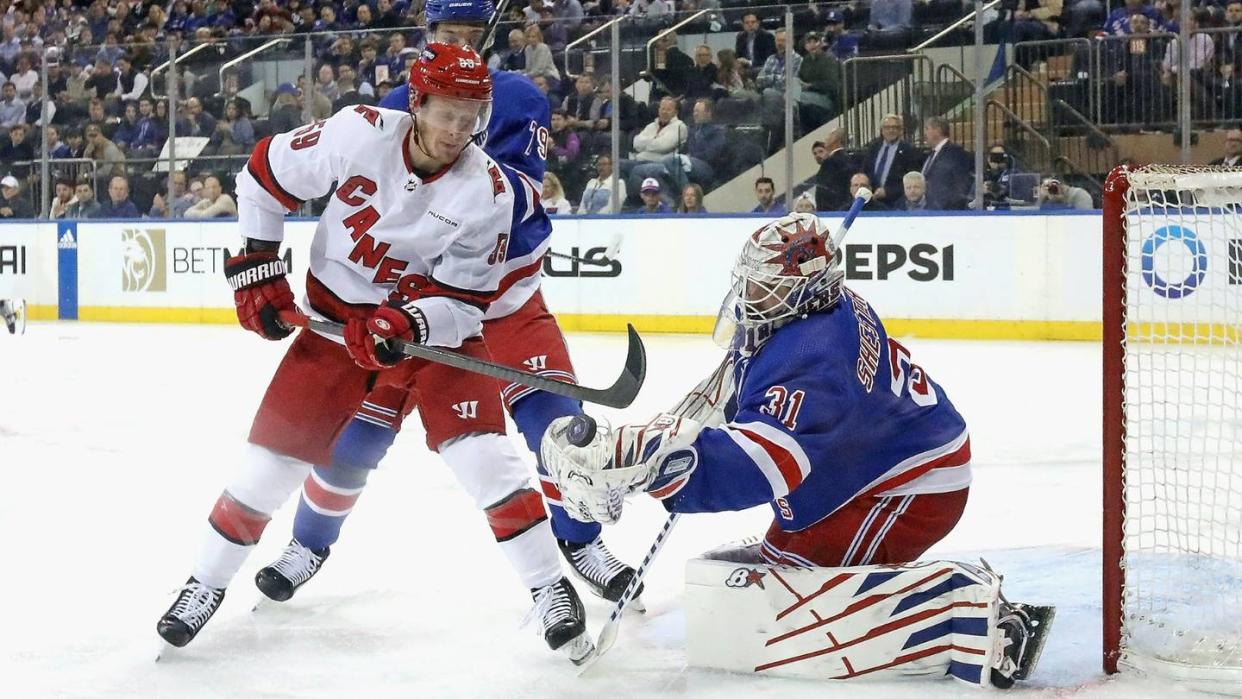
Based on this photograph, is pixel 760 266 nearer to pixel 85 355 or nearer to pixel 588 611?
pixel 588 611

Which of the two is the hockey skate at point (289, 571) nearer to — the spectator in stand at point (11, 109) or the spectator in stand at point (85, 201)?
the spectator in stand at point (85, 201)

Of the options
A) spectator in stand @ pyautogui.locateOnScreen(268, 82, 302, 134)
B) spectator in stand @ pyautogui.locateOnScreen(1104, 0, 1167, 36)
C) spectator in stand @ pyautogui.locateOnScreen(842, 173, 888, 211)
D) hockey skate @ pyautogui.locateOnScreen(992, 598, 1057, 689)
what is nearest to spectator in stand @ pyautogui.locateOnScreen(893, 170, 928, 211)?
spectator in stand @ pyautogui.locateOnScreen(842, 173, 888, 211)

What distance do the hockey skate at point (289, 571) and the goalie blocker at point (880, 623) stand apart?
0.95 meters

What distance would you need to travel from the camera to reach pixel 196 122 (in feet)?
32.6

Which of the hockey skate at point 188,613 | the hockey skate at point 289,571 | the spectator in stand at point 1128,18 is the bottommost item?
the hockey skate at point 289,571

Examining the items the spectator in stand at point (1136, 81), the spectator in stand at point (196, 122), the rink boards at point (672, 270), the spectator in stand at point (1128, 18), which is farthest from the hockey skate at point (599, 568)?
the spectator in stand at point (196, 122)

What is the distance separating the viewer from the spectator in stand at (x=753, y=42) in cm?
872

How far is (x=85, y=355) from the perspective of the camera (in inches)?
308

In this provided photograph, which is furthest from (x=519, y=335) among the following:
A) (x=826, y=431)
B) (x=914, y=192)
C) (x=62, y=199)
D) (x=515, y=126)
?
(x=62, y=199)

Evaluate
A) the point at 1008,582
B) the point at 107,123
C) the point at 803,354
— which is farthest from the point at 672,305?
the point at 803,354

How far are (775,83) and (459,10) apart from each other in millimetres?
5762

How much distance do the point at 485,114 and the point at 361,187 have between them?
258 mm

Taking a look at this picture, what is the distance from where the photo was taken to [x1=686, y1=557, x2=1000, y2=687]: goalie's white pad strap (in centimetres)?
232

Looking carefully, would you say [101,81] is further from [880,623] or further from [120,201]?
[880,623]
